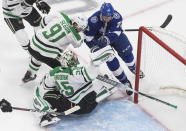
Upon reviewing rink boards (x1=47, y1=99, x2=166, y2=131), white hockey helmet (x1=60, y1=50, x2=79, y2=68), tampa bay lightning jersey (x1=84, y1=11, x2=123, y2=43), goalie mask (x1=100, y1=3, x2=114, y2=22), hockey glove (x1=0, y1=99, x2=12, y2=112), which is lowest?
rink boards (x1=47, y1=99, x2=166, y2=131)

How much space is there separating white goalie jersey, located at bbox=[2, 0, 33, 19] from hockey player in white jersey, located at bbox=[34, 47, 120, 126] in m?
0.74

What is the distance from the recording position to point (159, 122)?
3.01 meters

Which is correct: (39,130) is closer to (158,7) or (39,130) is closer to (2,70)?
(2,70)

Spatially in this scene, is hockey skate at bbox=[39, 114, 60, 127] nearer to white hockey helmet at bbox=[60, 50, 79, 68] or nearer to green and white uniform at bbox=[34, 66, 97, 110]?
green and white uniform at bbox=[34, 66, 97, 110]

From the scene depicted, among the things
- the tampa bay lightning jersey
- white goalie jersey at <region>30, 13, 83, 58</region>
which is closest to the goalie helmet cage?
the tampa bay lightning jersey

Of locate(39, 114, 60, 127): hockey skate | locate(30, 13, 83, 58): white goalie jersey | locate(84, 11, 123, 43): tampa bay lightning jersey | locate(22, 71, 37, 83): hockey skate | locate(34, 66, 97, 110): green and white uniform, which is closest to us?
locate(34, 66, 97, 110): green and white uniform

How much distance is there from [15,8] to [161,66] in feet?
4.22

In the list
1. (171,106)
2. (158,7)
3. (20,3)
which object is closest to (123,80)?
(171,106)

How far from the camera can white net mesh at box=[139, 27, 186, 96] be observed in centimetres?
298

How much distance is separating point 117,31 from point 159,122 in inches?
29.2

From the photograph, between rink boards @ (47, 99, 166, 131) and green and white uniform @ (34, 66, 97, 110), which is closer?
green and white uniform @ (34, 66, 97, 110)

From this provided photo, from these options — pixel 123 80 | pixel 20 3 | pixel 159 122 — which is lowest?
pixel 159 122

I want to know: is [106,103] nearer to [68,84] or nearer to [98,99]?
[98,99]

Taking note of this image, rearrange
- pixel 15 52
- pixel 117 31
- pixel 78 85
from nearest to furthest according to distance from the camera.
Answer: pixel 78 85, pixel 117 31, pixel 15 52
